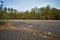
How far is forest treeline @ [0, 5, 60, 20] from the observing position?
5.71 ft

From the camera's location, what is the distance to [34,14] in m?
1.81

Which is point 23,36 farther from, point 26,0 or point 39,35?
point 26,0

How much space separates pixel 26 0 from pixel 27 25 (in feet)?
1.50

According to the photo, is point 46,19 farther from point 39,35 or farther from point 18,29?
point 18,29

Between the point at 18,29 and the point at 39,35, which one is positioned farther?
the point at 18,29

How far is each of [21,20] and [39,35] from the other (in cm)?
41

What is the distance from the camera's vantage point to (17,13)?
71.5 inches

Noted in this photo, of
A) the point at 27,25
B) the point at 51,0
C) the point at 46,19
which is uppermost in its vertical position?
the point at 51,0

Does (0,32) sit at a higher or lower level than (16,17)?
lower

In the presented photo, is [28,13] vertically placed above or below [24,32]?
above

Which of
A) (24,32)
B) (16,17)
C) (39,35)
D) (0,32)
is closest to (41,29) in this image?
(39,35)

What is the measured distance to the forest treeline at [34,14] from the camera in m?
1.74

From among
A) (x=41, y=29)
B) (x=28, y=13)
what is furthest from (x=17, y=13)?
(x=41, y=29)

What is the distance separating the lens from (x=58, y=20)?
1751mm
